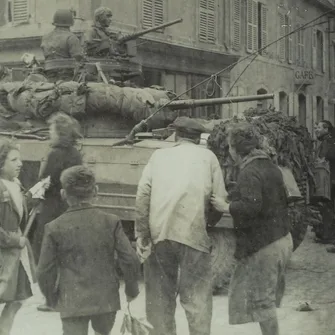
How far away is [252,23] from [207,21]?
1.40 metres

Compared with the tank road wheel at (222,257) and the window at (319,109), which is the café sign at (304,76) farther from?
the tank road wheel at (222,257)

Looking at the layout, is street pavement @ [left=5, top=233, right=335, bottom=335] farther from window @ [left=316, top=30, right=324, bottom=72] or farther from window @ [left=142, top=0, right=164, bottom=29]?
window @ [left=142, top=0, right=164, bottom=29]

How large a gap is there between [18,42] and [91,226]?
10.3 meters

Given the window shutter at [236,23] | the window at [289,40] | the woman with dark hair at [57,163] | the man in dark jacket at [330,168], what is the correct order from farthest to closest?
the window shutter at [236,23] → the window at [289,40] → the man in dark jacket at [330,168] → the woman with dark hair at [57,163]

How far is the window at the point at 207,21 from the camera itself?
1128 cm

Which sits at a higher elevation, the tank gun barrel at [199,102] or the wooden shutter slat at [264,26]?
the wooden shutter slat at [264,26]

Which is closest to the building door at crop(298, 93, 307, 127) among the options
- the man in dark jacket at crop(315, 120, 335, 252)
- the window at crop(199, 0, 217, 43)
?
the window at crop(199, 0, 217, 43)

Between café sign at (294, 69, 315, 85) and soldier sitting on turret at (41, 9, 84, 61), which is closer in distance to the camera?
soldier sitting on turret at (41, 9, 84, 61)

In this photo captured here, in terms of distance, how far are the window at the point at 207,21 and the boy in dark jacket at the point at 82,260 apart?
768 centimetres

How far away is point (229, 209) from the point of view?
4.37m

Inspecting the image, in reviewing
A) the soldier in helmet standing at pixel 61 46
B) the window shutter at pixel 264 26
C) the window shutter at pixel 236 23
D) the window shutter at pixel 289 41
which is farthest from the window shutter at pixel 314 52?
the soldier in helmet standing at pixel 61 46

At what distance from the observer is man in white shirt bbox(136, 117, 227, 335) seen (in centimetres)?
429

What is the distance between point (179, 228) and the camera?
14.1 feet

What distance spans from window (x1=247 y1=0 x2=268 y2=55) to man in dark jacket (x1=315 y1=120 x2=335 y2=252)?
156cm
